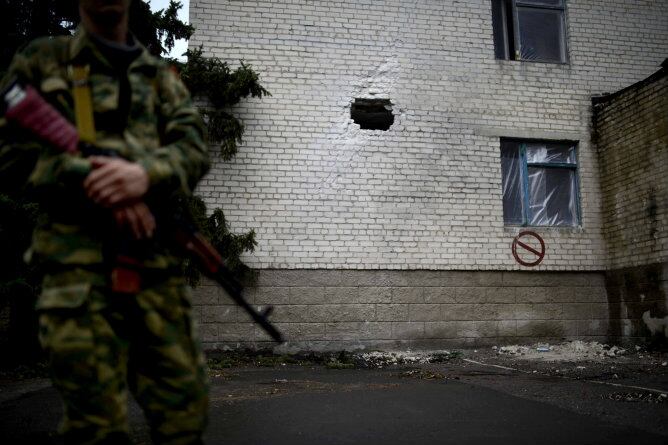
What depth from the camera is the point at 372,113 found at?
29.1 feet

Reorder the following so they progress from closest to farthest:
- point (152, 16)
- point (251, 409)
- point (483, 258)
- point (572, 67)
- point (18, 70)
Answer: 1. point (18, 70)
2. point (251, 409)
3. point (152, 16)
4. point (483, 258)
5. point (572, 67)

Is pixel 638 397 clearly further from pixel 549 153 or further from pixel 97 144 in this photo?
pixel 549 153

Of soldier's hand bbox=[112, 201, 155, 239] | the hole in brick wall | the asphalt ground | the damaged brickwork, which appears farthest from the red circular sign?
soldier's hand bbox=[112, 201, 155, 239]

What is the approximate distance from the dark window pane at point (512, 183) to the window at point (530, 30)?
159 centimetres

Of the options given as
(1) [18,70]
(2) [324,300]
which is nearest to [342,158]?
(2) [324,300]

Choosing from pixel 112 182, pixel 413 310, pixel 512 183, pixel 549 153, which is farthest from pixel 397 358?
pixel 112 182

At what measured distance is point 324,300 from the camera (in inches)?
320

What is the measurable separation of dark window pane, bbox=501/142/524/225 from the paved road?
3577 millimetres

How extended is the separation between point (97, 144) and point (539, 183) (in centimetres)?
852

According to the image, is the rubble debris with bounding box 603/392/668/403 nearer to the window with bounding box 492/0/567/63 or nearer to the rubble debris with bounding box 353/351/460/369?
the rubble debris with bounding box 353/351/460/369

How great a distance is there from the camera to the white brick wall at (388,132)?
8266mm

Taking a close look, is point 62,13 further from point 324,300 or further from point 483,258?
point 483,258

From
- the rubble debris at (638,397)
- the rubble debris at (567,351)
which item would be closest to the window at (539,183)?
the rubble debris at (567,351)

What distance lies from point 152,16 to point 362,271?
4.26 m
